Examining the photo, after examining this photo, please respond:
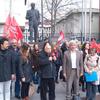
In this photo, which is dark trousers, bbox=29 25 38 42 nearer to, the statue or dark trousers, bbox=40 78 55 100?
the statue

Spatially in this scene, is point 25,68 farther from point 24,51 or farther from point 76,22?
point 76,22

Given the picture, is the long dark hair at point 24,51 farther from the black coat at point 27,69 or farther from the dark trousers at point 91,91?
the dark trousers at point 91,91

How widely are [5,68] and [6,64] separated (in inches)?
4.1

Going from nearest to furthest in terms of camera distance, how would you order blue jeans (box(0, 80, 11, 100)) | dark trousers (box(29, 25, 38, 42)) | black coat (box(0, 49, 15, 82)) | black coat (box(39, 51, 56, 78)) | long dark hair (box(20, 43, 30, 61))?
1. black coat (box(0, 49, 15, 82))
2. blue jeans (box(0, 80, 11, 100))
3. black coat (box(39, 51, 56, 78))
4. long dark hair (box(20, 43, 30, 61))
5. dark trousers (box(29, 25, 38, 42))

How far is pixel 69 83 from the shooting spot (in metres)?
11.1

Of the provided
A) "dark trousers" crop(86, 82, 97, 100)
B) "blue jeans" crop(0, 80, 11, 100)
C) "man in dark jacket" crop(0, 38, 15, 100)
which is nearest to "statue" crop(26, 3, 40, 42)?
"dark trousers" crop(86, 82, 97, 100)

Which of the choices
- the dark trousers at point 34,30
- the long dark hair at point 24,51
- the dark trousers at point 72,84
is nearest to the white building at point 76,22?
the dark trousers at point 34,30

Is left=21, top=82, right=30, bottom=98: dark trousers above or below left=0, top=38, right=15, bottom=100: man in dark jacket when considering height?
below

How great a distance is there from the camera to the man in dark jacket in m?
9.46

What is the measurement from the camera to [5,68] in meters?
9.48

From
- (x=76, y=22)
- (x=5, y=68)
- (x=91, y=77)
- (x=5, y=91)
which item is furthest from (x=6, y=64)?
(x=76, y=22)

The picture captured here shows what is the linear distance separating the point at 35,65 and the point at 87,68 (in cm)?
155

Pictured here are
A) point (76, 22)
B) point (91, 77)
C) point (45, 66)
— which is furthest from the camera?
point (76, 22)

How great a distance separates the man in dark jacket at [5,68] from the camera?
946 cm
